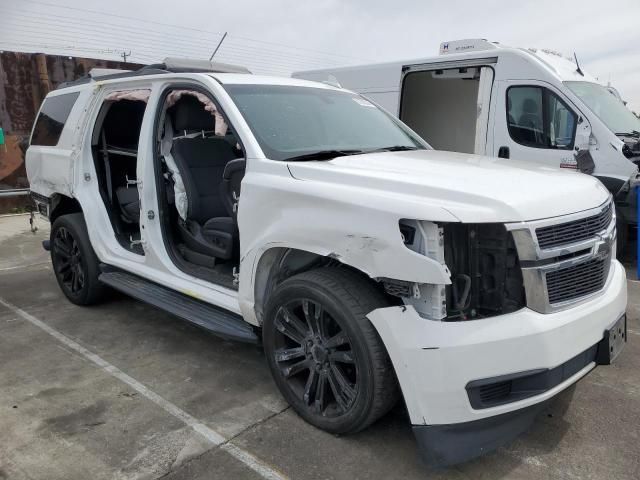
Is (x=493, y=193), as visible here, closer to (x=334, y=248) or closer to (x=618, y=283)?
(x=334, y=248)

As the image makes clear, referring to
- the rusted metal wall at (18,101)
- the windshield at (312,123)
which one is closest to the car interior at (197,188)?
the windshield at (312,123)

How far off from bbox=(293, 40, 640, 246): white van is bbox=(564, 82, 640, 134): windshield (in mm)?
19

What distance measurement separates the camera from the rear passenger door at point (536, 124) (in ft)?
22.8

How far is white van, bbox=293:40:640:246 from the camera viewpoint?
6648mm

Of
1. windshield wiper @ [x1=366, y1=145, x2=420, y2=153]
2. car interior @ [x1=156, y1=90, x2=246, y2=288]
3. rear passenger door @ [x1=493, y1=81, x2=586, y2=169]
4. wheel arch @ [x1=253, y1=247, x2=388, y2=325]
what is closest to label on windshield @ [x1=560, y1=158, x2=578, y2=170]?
rear passenger door @ [x1=493, y1=81, x2=586, y2=169]

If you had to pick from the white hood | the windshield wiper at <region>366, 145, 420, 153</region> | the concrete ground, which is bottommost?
the concrete ground

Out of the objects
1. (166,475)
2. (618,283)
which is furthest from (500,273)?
(166,475)

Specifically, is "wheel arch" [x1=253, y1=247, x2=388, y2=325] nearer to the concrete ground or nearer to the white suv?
the white suv

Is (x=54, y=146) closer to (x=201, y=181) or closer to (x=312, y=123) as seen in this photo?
(x=201, y=181)

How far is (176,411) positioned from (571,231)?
7.86 feet

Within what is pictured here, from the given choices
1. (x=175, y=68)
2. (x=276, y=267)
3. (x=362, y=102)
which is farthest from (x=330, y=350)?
(x=175, y=68)

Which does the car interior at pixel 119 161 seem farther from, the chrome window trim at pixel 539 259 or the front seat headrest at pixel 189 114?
the chrome window trim at pixel 539 259

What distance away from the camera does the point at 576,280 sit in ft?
8.50

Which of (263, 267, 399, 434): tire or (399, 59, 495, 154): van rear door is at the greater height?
(399, 59, 495, 154): van rear door
